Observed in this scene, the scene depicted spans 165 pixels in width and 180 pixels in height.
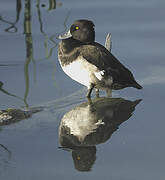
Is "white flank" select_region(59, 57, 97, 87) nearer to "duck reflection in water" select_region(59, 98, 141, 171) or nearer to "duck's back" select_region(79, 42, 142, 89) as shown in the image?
"duck's back" select_region(79, 42, 142, 89)

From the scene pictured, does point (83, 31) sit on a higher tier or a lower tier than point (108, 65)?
higher

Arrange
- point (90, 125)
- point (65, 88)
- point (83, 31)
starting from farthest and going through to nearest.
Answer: point (83, 31), point (65, 88), point (90, 125)

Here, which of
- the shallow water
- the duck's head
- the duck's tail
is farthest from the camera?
the duck's head

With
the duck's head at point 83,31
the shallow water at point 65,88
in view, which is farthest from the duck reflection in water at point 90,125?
the duck's head at point 83,31

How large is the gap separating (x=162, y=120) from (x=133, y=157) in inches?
34.7

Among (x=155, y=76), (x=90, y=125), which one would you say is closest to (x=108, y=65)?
(x=155, y=76)

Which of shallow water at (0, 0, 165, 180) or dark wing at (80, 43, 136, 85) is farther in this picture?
dark wing at (80, 43, 136, 85)

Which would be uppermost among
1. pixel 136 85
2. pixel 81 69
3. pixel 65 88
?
pixel 81 69

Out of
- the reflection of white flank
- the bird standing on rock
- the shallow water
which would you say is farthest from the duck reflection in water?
the reflection of white flank

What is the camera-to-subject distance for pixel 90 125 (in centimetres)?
548

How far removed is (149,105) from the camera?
19.7 ft

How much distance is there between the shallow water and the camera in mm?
4695

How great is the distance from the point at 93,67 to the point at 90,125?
0.87 metres

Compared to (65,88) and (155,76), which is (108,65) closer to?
(65,88)
